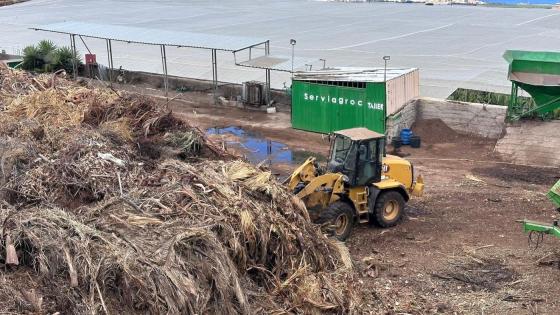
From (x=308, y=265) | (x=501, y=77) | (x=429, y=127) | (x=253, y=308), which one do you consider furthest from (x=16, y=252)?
(x=501, y=77)

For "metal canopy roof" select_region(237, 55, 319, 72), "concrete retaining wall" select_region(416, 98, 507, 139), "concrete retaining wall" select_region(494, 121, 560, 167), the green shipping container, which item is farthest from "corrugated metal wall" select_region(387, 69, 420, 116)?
"metal canopy roof" select_region(237, 55, 319, 72)

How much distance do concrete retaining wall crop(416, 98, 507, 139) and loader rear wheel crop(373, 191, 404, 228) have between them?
9576 mm

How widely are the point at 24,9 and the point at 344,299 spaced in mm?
55310

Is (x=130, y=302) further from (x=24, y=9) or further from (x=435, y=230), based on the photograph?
(x=24, y=9)

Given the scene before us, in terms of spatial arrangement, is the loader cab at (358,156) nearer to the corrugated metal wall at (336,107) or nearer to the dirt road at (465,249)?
the dirt road at (465,249)

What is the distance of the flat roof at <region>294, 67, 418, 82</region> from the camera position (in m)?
22.7

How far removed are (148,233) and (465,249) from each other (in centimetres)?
699

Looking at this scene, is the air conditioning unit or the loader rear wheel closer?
the loader rear wheel

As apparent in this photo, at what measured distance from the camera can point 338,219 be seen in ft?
44.3

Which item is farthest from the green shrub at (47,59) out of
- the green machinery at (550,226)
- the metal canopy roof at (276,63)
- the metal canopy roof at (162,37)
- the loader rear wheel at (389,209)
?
the green machinery at (550,226)

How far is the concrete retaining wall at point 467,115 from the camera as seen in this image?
2277 cm

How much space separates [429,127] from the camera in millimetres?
23578

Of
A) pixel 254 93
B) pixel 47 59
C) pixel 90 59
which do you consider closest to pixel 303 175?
Answer: pixel 254 93

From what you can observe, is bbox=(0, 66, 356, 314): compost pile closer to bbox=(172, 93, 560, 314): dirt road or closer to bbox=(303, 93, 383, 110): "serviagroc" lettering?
bbox=(172, 93, 560, 314): dirt road
